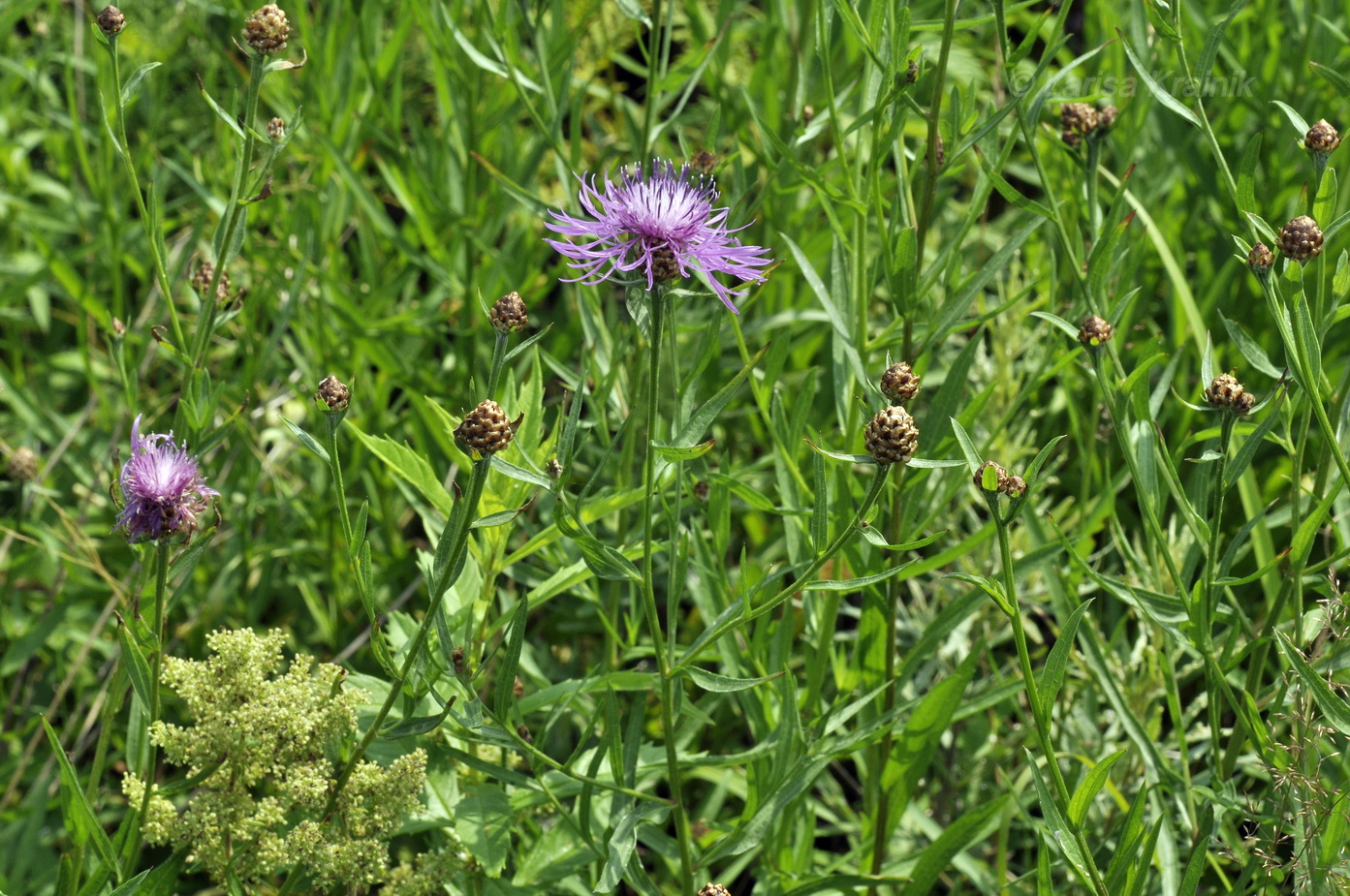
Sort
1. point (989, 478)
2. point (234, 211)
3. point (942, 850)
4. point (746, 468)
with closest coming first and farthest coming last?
point (989, 478) → point (234, 211) → point (942, 850) → point (746, 468)

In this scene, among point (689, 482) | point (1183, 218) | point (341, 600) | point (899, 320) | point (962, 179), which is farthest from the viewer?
point (962, 179)

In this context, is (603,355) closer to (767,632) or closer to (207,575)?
(767,632)

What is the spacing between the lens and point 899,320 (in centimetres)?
159

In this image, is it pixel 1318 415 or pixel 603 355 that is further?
pixel 603 355

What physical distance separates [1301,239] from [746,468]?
2.60 ft

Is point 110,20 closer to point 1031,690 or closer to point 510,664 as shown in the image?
point 510,664

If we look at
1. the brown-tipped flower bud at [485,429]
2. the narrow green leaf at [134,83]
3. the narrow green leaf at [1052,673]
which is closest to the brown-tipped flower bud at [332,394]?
the brown-tipped flower bud at [485,429]

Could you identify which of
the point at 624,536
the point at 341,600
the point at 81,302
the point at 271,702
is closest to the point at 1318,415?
the point at 624,536

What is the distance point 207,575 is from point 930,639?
1.51m

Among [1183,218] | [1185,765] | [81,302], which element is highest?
[81,302]

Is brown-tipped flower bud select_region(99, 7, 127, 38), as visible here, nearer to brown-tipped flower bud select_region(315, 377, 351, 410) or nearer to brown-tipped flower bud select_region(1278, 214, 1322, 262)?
brown-tipped flower bud select_region(315, 377, 351, 410)

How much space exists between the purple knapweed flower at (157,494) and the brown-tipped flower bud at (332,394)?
8.5 inches

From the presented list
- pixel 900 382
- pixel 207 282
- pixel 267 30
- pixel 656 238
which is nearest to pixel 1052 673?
pixel 900 382

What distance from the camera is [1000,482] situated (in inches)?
46.3
